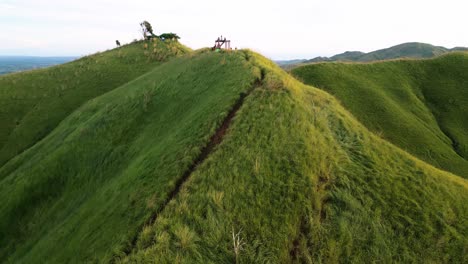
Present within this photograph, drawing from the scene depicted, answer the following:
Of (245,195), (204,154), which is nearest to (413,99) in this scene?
(204,154)

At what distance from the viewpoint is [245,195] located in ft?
28.9

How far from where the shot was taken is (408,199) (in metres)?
10.3

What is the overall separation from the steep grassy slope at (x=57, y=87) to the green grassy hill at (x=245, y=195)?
1717cm

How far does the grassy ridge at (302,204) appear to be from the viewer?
Result: 7.63 m

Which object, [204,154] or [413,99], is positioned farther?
[413,99]

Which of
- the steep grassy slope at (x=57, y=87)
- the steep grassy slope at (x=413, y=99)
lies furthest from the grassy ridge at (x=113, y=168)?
the steep grassy slope at (x=413, y=99)

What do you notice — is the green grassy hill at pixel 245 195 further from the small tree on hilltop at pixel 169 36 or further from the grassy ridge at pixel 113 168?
the small tree on hilltop at pixel 169 36

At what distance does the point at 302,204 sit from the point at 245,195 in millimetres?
2084

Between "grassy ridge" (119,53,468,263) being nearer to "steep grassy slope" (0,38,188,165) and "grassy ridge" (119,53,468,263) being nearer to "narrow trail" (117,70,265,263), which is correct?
"narrow trail" (117,70,265,263)

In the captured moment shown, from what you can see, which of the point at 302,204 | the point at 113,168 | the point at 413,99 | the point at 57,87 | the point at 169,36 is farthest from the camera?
the point at 169,36

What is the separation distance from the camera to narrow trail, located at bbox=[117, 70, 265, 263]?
8303 mm

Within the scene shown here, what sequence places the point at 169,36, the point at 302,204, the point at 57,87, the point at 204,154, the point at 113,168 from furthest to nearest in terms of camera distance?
the point at 169,36, the point at 57,87, the point at 113,168, the point at 204,154, the point at 302,204

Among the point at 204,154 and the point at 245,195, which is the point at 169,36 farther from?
the point at 245,195

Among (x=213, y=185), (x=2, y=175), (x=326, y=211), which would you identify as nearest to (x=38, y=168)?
(x=2, y=175)
